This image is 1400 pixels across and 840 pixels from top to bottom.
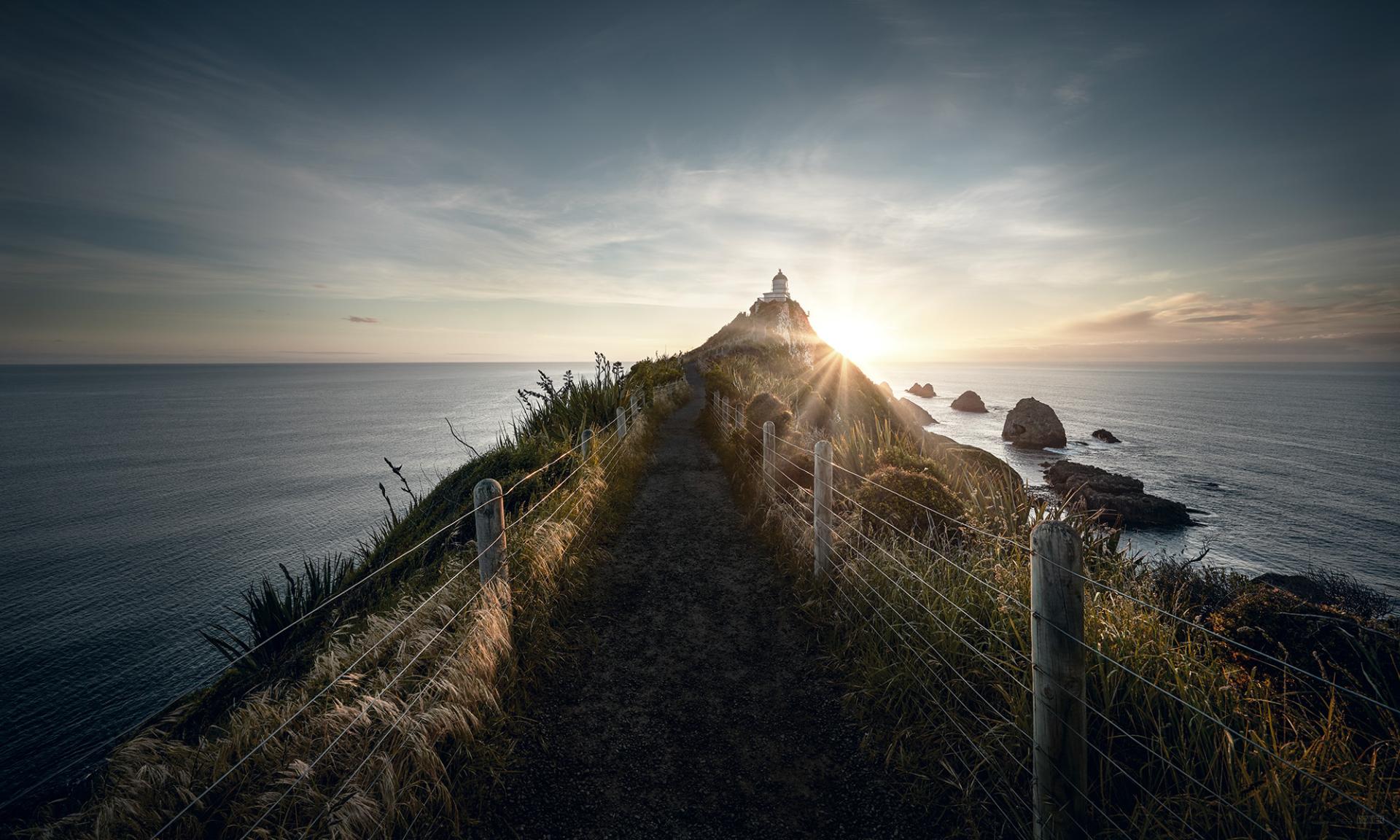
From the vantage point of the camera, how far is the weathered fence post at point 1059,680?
2.23 meters

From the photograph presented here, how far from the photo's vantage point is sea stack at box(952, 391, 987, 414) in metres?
62.0

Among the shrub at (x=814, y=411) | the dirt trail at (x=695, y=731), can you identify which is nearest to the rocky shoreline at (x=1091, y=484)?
the shrub at (x=814, y=411)

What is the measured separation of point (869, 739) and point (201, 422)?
7983 centimetres

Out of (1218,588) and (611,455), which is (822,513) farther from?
(611,455)

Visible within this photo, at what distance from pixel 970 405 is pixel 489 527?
67.9m

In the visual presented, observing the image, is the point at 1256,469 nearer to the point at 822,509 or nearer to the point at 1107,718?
the point at 822,509

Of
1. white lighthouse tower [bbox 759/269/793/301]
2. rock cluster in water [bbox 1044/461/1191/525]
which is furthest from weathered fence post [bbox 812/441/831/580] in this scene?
white lighthouse tower [bbox 759/269/793/301]

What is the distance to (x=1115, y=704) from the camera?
8.89 ft

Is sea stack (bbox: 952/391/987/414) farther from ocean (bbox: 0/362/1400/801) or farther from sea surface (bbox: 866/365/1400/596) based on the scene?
ocean (bbox: 0/362/1400/801)

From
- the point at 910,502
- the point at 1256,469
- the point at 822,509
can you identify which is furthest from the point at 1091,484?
the point at 822,509

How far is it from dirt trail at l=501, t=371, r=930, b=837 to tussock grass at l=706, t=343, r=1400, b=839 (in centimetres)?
33

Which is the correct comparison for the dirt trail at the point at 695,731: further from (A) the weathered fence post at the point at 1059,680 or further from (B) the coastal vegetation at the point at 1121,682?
(A) the weathered fence post at the point at 1059,680

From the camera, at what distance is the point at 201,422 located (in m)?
58.9

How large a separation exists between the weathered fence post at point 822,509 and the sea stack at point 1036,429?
3743 centimetres
